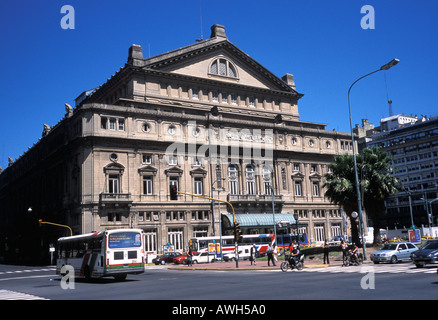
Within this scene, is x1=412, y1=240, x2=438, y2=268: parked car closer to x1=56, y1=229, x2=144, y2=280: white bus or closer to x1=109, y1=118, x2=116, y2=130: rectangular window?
x1=56, y1=229, x2=144, y2=280: white bus

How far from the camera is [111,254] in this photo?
26.8 meters

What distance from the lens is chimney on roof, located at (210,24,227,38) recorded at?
228 feet

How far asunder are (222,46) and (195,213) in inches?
1028

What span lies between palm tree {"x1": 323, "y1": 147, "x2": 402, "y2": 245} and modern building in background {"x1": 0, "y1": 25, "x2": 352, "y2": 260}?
1234 centimetres

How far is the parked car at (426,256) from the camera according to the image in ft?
81.7

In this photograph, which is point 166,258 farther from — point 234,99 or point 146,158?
point 234,99

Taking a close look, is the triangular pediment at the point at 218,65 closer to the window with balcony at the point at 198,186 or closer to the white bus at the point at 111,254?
the window with balcony at the point at 198,186

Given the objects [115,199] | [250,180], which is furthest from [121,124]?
[250,180]

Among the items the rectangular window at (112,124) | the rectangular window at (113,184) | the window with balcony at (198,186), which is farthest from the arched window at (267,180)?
the rectangular window at (112,124)

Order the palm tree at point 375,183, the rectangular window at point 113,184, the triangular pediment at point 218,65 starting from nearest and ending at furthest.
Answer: the palm tree at point 375,183, the rectangular window at point 113,184, the triangular pediment at point 218,65

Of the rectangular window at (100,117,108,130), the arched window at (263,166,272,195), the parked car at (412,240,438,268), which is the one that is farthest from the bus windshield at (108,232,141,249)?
the arched window at (263,166,272,195)

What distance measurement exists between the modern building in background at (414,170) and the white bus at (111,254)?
79911 mm
